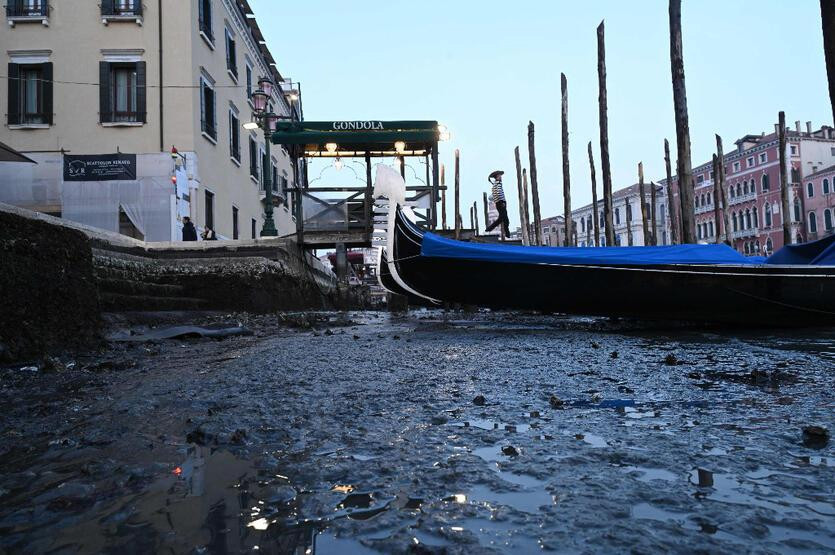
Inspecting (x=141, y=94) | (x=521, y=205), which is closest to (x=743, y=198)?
(x=521, y=205)

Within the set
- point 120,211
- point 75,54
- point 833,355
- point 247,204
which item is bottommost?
point 833,355

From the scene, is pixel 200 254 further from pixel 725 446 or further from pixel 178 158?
pixel 725 446

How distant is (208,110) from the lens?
59.1 feet

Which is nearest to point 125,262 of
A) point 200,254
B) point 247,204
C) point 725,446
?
point 200,254

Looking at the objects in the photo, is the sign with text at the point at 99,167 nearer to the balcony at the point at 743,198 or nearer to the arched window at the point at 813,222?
the arched window at the point at 813,222

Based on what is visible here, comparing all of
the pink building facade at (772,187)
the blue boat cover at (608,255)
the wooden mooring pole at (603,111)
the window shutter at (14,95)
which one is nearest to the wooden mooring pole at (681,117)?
the wooden mooring pole at (603,111)

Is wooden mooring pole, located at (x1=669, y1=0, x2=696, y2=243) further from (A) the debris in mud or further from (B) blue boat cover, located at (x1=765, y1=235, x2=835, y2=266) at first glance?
(A) the debris in mud

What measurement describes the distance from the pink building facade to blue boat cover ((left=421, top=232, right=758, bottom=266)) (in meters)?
41.6

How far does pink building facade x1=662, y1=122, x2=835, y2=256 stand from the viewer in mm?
45844

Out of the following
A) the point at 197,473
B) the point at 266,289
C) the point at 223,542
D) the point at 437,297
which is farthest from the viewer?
the point at 266,289

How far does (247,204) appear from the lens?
22.5 m

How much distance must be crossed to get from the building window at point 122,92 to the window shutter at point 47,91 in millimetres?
1310

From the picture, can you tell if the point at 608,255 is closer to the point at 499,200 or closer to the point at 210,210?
the point at 499,200

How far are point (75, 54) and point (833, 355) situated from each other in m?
18.2
